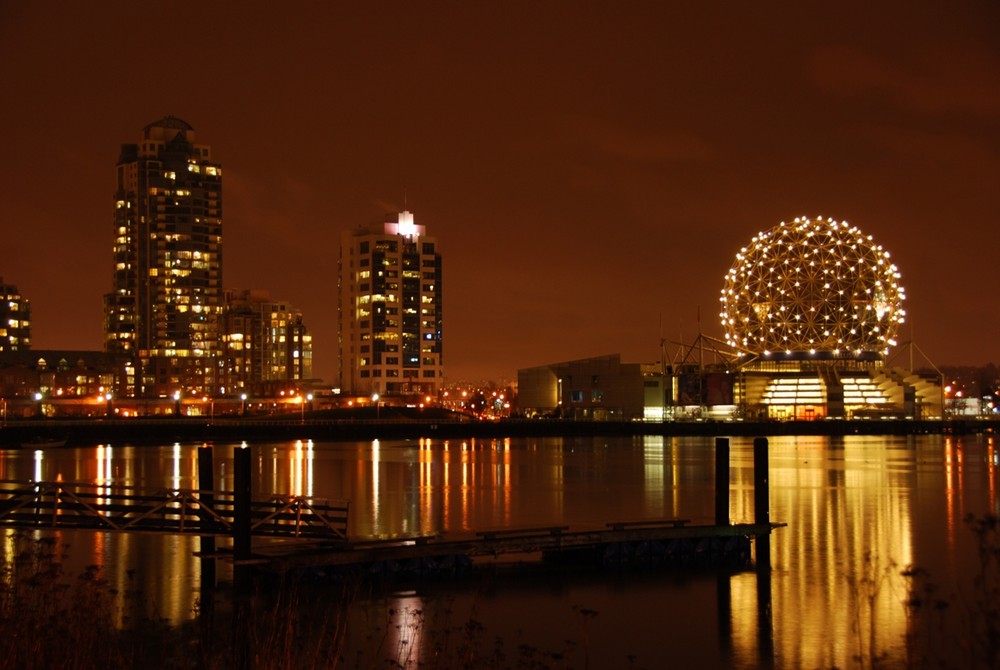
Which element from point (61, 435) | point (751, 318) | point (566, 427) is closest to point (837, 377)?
point (751, 318)

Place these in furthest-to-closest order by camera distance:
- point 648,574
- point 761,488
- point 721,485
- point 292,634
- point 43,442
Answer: point 43,442
point 721,485
point 761,488
point 648,574
point 292,634

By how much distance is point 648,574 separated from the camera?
31.8 metres

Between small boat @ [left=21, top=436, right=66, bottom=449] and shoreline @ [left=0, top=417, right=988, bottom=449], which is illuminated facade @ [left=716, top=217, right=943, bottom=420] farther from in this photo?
small boat @ [left=21, top=436, right=66, bottom=449]

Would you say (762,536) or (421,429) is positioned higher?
(421,429)

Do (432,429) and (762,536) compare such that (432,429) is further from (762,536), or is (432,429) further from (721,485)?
(762,536)

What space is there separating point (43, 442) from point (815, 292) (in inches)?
3561

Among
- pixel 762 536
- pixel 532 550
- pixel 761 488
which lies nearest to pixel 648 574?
pixel 532 550

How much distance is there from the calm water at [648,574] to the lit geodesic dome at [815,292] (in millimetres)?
50802

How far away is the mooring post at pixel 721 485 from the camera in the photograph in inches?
1358

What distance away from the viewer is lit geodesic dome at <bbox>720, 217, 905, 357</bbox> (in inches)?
5689

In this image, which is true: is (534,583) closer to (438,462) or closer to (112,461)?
(438,462)

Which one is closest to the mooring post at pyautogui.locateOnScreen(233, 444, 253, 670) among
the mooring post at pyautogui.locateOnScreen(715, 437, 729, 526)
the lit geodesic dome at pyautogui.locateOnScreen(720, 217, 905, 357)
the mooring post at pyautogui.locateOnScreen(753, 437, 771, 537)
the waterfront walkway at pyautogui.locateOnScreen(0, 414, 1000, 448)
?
the mooring post at pyautogui.locateOnScreen(715, 437, 729, 526)

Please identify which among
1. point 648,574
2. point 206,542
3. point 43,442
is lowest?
point 648,574

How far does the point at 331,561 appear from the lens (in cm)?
2742
